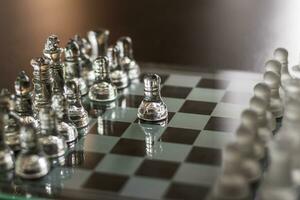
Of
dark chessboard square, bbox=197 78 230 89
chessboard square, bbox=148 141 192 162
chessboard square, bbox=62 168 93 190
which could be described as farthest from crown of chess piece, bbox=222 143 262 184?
dark chessboard square, bbox=197 78 230 89

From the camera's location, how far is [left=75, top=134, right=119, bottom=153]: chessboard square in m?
1.49

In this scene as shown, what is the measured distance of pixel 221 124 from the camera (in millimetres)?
1573

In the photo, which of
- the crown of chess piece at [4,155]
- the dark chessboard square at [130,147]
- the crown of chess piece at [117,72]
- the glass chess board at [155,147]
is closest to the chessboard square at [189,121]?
the glass chess board at [155,147]

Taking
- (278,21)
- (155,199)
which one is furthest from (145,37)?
(155,199)

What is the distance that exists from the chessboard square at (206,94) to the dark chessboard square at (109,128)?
20 cm

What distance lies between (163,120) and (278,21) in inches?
29.5

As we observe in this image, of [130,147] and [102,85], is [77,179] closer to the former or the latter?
[130,147]

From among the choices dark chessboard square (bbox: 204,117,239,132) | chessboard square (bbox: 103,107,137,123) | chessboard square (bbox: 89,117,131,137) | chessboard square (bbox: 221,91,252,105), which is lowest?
chessboard square (bbox: 89,117,131,137)

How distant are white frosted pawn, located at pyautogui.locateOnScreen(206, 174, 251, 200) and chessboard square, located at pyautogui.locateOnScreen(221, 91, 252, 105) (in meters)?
0.44

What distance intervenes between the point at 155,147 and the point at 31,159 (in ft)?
0.80

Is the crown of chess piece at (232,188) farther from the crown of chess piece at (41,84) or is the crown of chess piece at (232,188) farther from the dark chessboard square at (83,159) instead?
the crown of chess piece at (41,84)

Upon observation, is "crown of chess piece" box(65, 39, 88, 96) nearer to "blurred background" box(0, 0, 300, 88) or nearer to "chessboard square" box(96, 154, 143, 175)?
"blurred background" box(0, 0, 300, 88)

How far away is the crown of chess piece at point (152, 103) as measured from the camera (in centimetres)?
160

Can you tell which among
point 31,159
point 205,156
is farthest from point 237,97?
point 31,159
